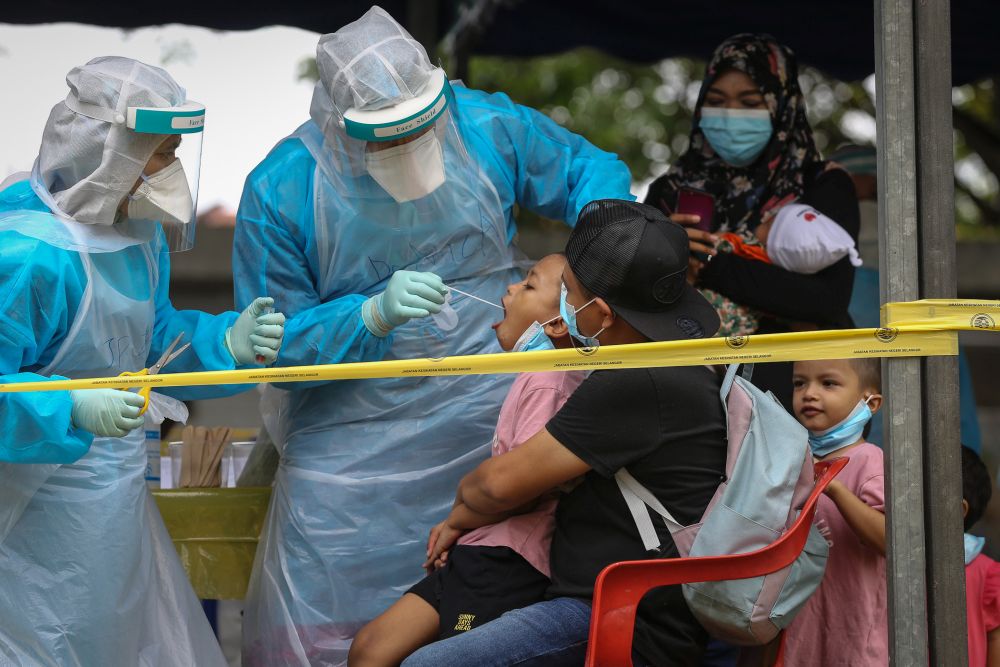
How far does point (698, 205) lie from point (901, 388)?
4.64ft

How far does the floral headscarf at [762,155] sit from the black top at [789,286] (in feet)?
0.53

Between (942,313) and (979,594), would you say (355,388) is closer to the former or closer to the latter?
(942,313)

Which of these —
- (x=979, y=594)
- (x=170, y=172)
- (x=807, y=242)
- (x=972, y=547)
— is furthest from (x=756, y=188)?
(x=170, y=172)

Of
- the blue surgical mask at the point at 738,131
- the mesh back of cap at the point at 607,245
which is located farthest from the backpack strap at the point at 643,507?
the blue surgical mask at the point at 738,131

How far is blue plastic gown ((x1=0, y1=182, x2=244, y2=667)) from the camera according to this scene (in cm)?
238

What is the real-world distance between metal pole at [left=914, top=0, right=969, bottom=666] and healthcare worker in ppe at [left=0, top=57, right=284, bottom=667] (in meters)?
1.41

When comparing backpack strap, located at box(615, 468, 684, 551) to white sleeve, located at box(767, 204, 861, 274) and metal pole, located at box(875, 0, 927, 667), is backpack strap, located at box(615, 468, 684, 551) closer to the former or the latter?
metal pole, located at box(875, 0, 927, 667)

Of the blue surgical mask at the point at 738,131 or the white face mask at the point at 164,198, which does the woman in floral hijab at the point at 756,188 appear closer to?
the blue surgical mask at the point at 738,131

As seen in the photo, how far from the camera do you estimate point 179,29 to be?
5.09 meters

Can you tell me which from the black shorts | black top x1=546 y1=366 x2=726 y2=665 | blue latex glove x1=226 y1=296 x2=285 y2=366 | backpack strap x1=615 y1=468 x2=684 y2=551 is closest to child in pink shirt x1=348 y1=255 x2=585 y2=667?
the black shorts

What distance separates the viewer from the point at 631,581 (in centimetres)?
222

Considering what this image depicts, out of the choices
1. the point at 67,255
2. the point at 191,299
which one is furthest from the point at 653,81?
the point at 67,255

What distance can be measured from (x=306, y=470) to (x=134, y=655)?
603mm

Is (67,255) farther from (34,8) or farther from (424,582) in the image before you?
(34,8)
